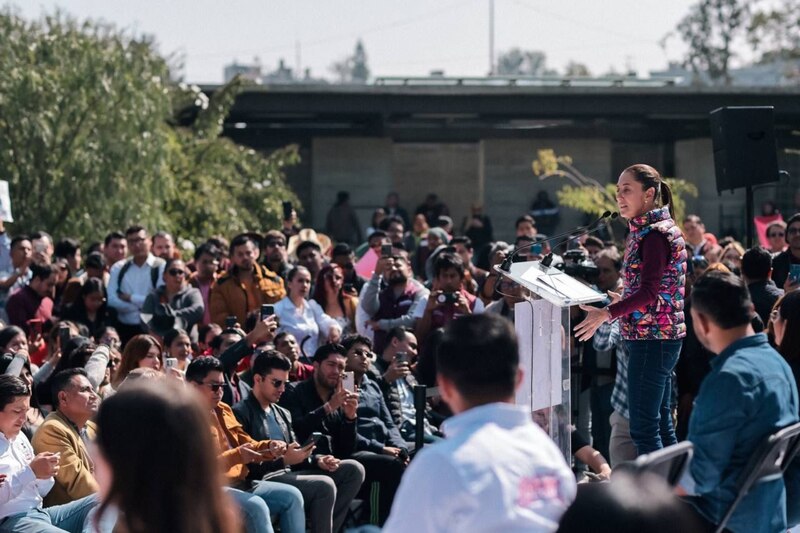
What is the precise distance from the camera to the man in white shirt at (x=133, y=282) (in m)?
10.8

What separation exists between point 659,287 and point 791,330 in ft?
2.54

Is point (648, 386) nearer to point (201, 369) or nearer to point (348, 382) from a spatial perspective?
point (348, 382)

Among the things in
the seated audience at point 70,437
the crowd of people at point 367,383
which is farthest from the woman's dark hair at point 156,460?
the seated audience at point 70,437

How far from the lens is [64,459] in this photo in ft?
22.3

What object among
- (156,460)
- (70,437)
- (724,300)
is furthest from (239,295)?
(156,460)

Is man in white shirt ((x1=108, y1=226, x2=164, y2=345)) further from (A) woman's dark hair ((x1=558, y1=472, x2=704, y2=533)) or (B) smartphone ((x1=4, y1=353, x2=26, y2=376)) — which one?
(A) woman's dark hair ((x1=558, y1=472, x2=704, y2=533))

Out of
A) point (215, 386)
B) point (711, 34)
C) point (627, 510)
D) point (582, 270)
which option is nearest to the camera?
point (627, 510)

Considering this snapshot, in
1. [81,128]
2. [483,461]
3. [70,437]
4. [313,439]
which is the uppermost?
[81,128]

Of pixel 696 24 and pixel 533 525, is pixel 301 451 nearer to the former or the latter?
pixel 533 525

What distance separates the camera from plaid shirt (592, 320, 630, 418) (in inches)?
277

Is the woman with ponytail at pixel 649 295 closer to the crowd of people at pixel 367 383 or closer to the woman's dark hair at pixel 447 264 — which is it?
the crowd of people at pixel 367 383

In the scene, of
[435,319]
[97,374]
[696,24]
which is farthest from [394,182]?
[696,24]

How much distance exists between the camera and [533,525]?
3232mm

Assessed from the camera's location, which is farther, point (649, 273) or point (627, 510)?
point (649, 273)
